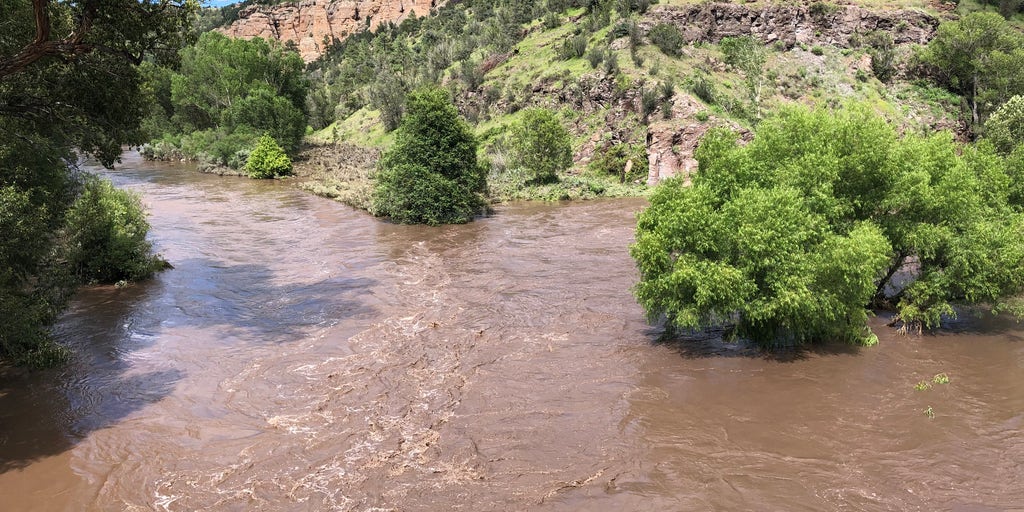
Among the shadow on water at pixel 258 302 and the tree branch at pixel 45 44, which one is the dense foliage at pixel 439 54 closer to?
the shadow on water at pixel 258 302

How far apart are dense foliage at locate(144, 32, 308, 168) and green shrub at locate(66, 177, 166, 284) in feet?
124

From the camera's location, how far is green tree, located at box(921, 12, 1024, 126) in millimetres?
54656

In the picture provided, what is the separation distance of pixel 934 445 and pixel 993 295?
20.8 ft

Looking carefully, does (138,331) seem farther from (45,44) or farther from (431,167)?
(431,167)

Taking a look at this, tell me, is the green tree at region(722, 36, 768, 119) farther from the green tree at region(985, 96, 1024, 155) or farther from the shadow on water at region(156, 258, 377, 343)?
the shadow on water at region(156, 258, 377, 343)

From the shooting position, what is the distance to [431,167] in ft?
117

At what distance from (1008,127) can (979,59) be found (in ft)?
89.5

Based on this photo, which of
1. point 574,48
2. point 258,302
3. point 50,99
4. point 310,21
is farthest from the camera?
point 310,21

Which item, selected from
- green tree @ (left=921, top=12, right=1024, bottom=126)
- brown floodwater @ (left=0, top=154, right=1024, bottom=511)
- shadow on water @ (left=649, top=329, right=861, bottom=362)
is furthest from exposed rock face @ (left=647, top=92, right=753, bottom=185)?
shadow on water @ (left=649, top=329, right=861, bottom=362)

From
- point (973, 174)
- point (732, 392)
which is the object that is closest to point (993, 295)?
point (973, 174)

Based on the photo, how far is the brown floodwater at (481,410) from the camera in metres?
11.0

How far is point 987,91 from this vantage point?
55.3 metres

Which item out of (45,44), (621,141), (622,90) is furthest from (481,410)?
(622,90)

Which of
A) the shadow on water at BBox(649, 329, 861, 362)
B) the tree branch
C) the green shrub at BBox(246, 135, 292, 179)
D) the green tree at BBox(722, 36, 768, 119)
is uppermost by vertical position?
the green tree at BBox(722, 36, 768, 119)
